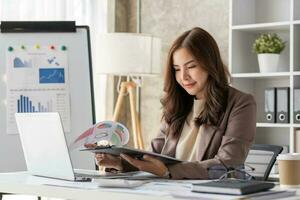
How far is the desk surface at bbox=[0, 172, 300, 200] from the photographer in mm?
1961

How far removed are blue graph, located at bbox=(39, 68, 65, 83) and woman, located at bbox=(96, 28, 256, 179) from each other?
84 cm

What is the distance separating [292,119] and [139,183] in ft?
8.37

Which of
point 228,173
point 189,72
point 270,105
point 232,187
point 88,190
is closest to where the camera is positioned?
point 232,187

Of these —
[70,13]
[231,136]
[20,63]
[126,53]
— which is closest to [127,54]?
[126,53]

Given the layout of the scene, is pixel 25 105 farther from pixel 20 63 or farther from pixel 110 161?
pixel 110 161

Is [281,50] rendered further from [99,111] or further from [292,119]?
[99,111]

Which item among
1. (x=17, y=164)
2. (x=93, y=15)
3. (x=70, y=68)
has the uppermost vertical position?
(x=93, y=15)

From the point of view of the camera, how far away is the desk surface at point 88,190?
6.43 ft

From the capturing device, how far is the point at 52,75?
3586 millimetres

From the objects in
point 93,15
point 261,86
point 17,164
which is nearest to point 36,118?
point 17,164

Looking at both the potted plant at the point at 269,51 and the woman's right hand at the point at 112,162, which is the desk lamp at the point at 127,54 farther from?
the woman's right hand at the point at 112,162

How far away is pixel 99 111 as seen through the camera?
560 centimetres

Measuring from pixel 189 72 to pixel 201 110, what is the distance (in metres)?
0.17

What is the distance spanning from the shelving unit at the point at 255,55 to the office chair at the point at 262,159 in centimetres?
157
